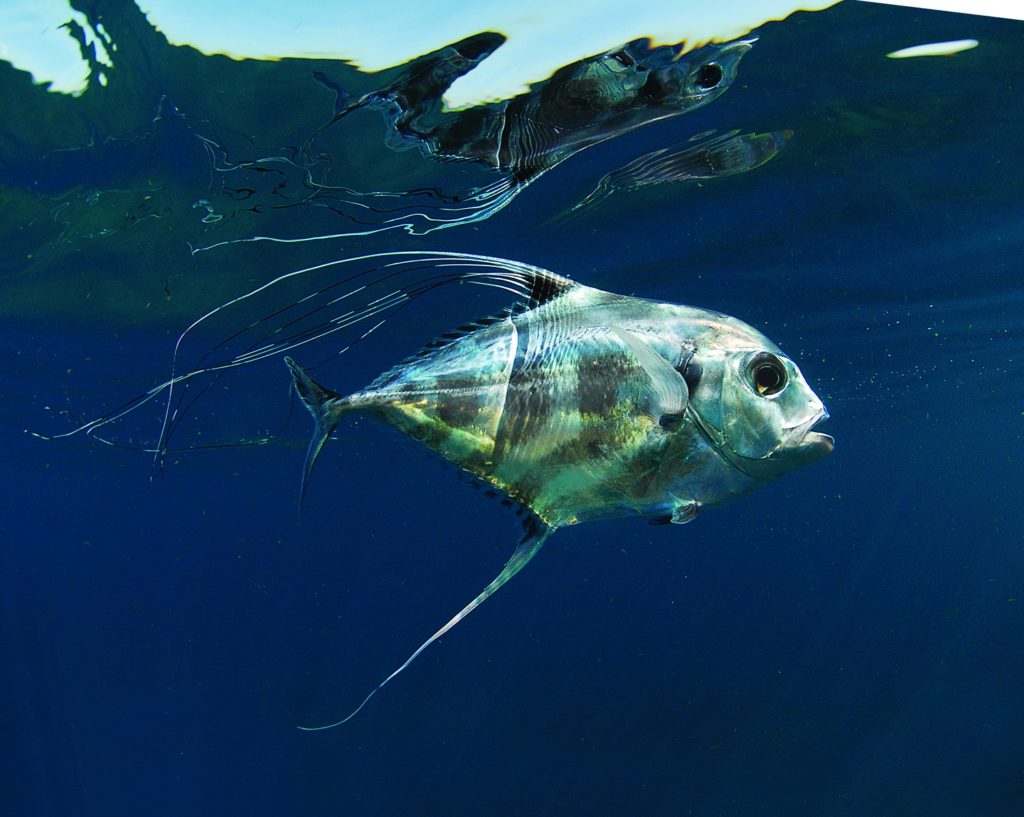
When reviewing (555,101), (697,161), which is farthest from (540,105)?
(697,161)

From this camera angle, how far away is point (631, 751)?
20.5 metres

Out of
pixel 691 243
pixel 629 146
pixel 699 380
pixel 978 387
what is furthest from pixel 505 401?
pixel 978 387

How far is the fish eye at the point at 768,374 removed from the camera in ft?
7.98

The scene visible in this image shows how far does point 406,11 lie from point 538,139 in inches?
94.2

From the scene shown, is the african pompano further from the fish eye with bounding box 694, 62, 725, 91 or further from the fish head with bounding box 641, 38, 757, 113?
the fish eye with bounding box 694, 62, 725, 91

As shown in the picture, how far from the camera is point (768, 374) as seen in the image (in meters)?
2.45

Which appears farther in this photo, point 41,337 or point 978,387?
point 978,387

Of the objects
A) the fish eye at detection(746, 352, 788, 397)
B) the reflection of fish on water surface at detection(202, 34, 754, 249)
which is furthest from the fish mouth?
the reflection of fish on water surface at detection(202, 34, 754, 249)

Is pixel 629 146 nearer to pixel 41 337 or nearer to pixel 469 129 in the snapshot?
pixel 469 129

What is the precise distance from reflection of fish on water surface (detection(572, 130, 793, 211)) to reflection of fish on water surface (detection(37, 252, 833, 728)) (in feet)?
22.2

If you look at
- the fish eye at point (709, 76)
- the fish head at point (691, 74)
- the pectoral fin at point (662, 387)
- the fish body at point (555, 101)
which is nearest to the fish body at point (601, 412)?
the pectoral fin at point (662, 387)

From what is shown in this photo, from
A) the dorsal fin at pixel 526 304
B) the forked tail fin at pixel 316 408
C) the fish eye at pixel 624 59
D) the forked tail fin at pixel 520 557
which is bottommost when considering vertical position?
the forked tail fin at pixel 520 557

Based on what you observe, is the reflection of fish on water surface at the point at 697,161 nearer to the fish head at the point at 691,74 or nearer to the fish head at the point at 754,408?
the fish head at the point at 691,74

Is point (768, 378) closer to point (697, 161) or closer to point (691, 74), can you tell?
point (691, 74)
